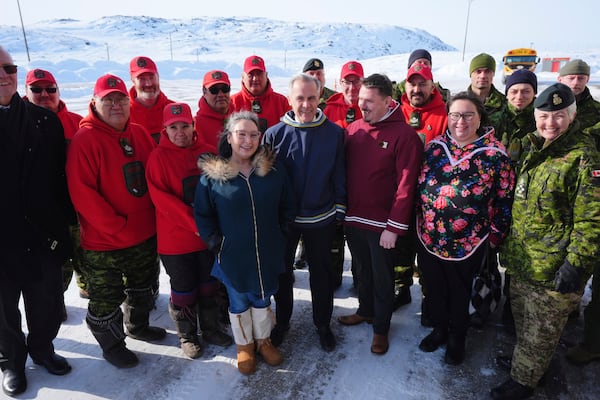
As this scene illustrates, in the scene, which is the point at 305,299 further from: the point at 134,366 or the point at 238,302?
the point at 134,366

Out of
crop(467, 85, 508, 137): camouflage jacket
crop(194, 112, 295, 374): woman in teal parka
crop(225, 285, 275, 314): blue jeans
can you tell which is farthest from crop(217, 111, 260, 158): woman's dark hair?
crop(467, 85, 508, 137): camouflage jacket

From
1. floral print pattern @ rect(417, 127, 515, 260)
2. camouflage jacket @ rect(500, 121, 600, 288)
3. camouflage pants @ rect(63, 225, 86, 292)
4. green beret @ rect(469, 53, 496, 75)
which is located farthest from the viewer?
green beret @ rect(469, 53, 496, 75)

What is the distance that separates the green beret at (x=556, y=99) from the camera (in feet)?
7.63

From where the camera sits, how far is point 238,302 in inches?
116

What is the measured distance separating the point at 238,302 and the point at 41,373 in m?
1.58

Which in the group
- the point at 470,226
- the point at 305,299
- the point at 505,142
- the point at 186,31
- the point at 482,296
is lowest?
the point at 305,299

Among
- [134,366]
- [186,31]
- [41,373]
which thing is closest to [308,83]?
[134,366]

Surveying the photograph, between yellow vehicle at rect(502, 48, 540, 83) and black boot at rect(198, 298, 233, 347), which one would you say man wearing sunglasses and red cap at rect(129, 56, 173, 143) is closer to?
black boot at rect(198, 298, 233, 347)

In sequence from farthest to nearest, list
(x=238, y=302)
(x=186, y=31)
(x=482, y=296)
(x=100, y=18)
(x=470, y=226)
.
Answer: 1. (x=100, y=18)
2. (x=186, y=31)
3. (x=482, y=296)
4. (x=238, y=302)
5. (x=470, y=226)

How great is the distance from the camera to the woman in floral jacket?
8.64 ft

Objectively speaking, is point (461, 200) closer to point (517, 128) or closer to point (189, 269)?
point (517, 128)

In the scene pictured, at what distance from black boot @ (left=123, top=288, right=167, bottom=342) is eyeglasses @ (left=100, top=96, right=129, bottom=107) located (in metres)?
1.48

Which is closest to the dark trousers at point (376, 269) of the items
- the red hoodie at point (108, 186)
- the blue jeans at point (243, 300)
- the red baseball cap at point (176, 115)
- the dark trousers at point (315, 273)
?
the dark trousers at point (315, 273)

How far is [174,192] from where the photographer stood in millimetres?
2895
